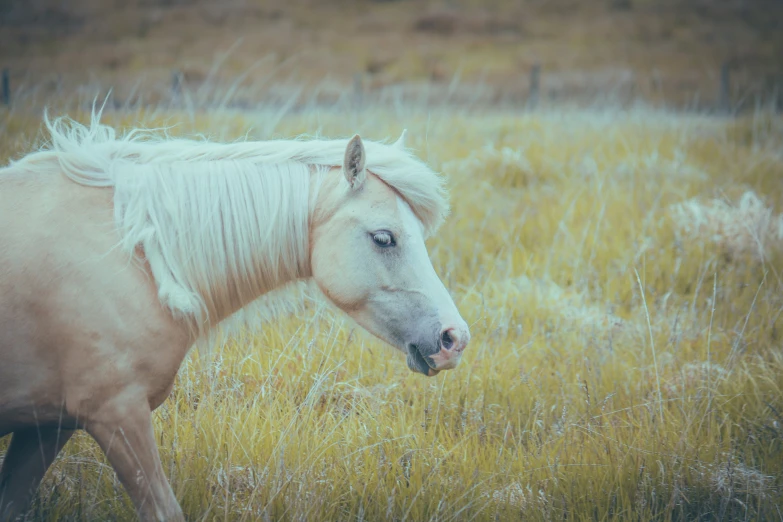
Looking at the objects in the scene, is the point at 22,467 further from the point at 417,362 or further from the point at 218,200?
the point at 417,362

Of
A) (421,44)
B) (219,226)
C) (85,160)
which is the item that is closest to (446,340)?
(219,226)

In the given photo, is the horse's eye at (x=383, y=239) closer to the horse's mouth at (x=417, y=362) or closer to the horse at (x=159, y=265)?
the horse at (x=159, y=265)

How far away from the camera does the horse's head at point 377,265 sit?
81.4 inches

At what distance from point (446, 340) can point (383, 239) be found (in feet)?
1.35

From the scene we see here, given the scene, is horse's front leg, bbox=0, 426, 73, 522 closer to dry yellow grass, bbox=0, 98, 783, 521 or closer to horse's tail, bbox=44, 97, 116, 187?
dry yellow grass, bbox=0, 98, 783, 521

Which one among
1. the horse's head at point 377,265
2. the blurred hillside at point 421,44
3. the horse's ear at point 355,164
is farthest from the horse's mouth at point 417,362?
the blurred hillside at point 421,44

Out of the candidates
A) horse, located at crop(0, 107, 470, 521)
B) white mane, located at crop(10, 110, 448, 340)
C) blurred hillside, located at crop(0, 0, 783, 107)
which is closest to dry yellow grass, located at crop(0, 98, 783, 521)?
horse, located at crop(0, 107, 470, 521)

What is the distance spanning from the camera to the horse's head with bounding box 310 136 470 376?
2.07 metres

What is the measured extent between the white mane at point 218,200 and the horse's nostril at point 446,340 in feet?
1.66

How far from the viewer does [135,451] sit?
1.78 meters

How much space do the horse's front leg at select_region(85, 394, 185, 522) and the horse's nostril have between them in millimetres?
947

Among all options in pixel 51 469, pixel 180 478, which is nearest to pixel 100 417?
pixel 180 478

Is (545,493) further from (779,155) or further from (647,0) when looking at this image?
(647,0)

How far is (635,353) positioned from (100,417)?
2.93 meters
